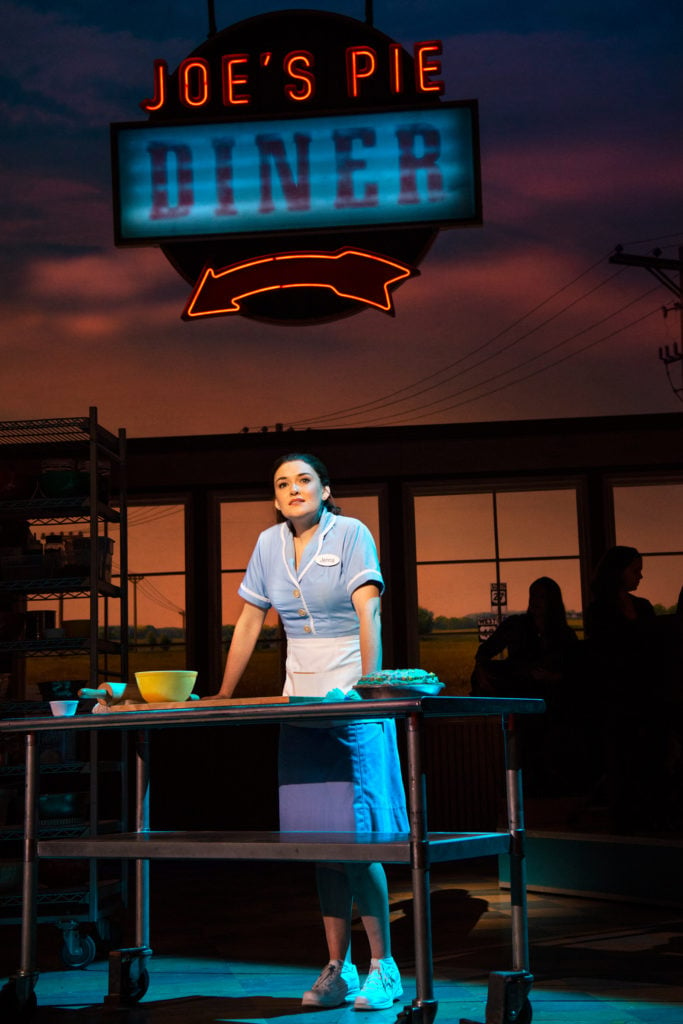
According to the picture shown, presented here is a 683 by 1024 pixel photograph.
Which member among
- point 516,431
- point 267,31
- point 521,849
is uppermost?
point 267,31

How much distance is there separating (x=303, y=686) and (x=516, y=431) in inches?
237

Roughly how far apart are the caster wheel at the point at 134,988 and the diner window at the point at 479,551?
577 cm

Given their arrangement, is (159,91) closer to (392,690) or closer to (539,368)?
(539,368)

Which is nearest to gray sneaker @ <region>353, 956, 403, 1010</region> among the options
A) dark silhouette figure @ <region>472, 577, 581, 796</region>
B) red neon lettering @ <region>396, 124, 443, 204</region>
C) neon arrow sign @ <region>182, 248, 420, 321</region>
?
dark silhouette figure @ <region>472, 577, 581, 796</region>

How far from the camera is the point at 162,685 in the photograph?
10.4ft

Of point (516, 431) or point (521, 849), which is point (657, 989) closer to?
point (521, 849)

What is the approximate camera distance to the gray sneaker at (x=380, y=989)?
132 inches

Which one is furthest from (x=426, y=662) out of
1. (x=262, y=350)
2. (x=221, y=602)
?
(x=262, y=350)

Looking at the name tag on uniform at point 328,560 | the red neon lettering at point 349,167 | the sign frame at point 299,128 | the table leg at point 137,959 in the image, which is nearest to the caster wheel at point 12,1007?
the table leg at point 137,959

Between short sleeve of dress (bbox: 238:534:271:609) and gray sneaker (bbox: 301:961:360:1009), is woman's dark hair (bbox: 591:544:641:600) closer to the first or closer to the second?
short sleeve of dress (bbox: 238:534:271:609)

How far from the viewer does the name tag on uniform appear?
11.7 feet

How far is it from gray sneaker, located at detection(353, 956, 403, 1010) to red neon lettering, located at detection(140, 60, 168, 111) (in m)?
6.27

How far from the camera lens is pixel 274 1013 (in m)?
3.38

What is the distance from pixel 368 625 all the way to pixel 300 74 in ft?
18.3
